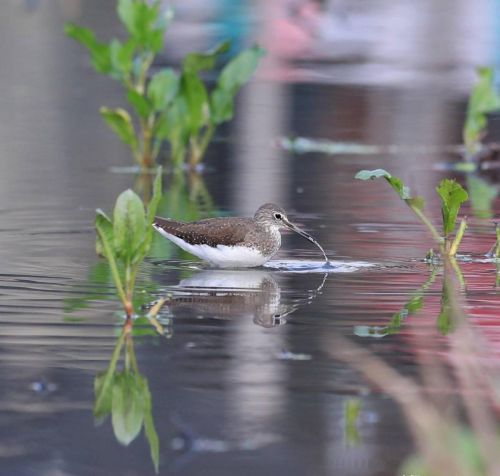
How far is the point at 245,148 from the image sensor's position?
16391 mm

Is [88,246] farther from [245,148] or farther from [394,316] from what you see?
[245,148]

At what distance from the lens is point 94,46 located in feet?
42.7

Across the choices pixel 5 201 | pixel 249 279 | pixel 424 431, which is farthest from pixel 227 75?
pixel 424 431

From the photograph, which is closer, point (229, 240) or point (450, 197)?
point (450, 197)

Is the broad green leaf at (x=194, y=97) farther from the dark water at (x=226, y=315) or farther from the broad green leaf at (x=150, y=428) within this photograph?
the broad green leaf at (x=150, y=428)

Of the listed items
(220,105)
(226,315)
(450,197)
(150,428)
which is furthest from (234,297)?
(220,105)

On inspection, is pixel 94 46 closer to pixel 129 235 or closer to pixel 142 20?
pixel 142 20

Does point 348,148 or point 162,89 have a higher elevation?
point 162,89

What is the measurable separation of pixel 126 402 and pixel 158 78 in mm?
7686

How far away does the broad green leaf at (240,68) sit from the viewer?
13.1 m

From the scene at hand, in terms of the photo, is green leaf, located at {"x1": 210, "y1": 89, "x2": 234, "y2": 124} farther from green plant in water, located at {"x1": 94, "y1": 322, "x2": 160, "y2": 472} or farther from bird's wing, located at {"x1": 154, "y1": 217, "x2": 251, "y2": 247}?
green plant in water, located at {"x1": 94, "y1": 322, "x2": 160, "y2": 472}

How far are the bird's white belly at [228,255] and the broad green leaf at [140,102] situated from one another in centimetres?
411

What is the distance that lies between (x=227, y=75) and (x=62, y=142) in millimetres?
3963

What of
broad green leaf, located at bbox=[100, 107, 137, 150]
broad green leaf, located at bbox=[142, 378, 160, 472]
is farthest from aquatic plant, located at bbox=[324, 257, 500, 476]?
broad green leaf, located at bbox=[100, 107, 137, 150]
